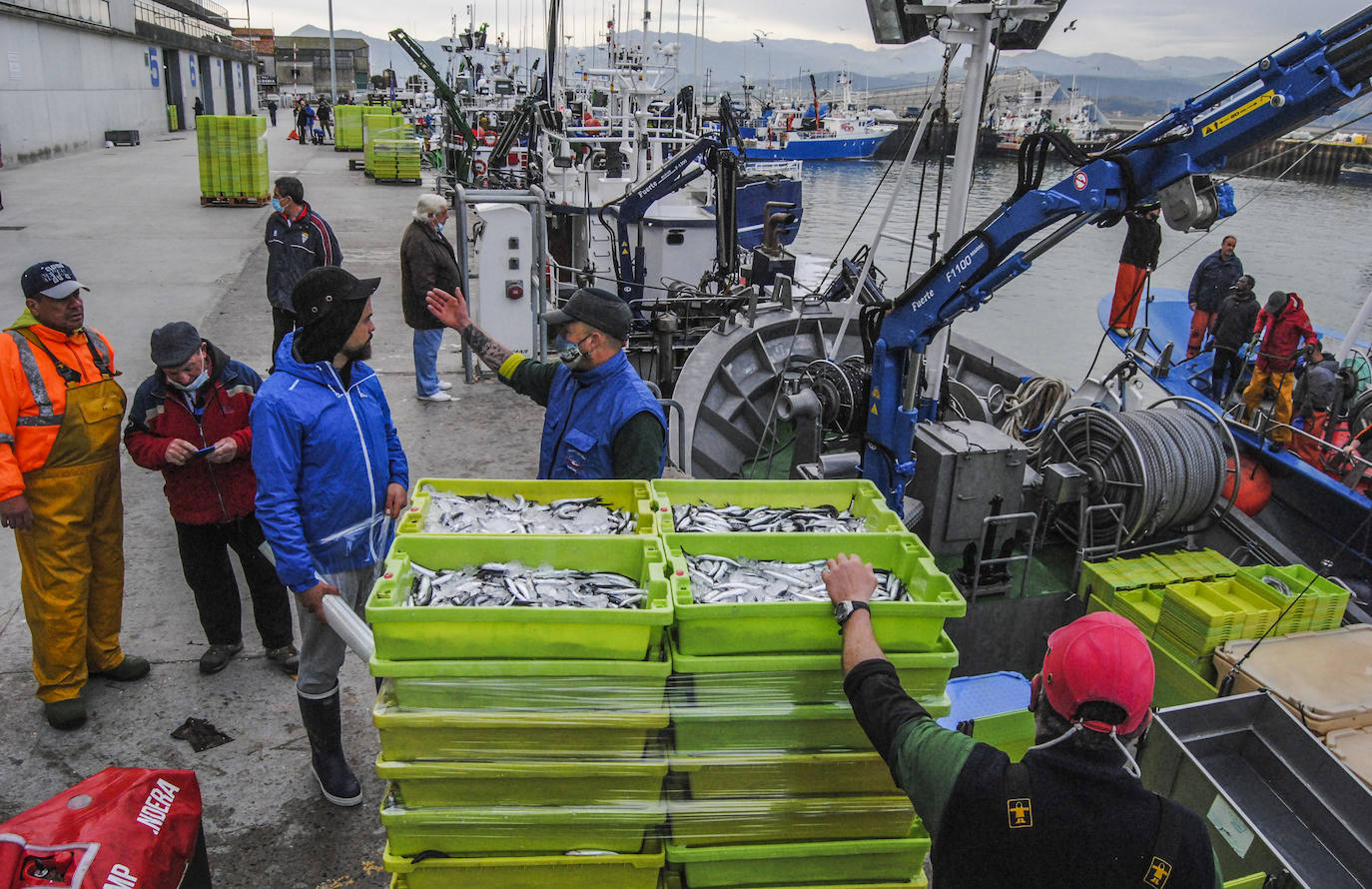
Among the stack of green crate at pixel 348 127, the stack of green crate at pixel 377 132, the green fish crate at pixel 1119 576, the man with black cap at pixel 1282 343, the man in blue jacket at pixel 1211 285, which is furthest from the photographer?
the stack of green crate at pixel 348 127

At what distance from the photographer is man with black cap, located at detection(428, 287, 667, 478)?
327 cm

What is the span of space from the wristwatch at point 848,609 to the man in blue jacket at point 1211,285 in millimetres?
12719

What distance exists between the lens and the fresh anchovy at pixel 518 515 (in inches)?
104

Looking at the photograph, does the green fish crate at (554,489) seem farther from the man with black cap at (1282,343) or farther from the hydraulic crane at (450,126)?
the hydraulic crane at (450,126)

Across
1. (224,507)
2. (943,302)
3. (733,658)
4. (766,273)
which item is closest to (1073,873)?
(733,658)

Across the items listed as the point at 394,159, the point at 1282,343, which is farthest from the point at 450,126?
the point at 1282,343

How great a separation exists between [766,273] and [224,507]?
7.75 metres

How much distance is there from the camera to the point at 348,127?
32.3 meters

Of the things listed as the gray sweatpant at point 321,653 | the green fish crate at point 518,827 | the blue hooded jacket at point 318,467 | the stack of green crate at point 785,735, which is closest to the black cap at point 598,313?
the blue hooded jacket at point 318,467

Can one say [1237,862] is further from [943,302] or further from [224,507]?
[224,507]

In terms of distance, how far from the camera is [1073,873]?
5.90 ft

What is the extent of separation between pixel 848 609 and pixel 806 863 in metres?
0.78

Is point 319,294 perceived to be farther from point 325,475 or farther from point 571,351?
point 571,351

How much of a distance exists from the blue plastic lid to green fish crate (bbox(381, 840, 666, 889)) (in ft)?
5.63
